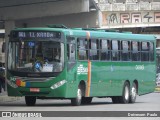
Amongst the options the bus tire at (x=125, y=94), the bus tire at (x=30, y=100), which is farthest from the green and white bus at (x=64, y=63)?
the bus tire at (x=125, y=94)

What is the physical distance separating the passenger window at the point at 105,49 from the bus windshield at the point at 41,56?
3.08 meters

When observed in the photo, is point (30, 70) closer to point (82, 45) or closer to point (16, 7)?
point (82, 45)

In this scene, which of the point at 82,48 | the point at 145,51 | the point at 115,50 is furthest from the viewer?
the point at 145,51

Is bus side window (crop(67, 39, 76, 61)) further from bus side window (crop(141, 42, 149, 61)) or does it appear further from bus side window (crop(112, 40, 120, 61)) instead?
bus side window (crop(141, 42, 149, 61))

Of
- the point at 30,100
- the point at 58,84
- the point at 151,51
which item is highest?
the point at 151,51

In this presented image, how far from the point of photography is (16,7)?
44.0m

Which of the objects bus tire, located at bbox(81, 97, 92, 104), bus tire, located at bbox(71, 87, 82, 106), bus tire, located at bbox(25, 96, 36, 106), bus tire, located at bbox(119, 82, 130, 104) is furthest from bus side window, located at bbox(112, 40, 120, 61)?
bus tire, located at bbox(25, 96, 36, 106)

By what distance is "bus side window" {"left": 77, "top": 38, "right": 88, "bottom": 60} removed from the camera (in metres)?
27.7

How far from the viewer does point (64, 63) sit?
26688 mm

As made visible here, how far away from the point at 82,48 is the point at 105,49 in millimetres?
1940

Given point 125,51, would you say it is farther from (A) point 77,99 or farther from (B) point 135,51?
(A) point 77,99

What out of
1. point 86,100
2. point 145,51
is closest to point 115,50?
point 86,100

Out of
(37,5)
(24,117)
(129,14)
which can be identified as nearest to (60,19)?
(37,5)

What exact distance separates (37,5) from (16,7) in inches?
50.9
